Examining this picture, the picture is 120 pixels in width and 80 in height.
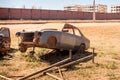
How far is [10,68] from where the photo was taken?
37.8 feet

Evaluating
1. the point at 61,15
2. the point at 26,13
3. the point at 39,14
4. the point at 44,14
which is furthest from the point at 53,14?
the point at 26,13

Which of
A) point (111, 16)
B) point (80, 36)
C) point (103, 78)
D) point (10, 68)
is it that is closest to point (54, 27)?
point (80, 36)

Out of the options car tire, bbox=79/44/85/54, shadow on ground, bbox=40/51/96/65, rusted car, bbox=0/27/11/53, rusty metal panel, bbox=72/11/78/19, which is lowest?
shadow on ground, bbox=40/51/96/65

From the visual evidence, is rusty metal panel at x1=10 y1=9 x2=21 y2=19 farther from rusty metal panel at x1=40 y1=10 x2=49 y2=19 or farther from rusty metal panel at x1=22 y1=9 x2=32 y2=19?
rusty metal panel at x1=40 y1=10 x2=49 y2=19

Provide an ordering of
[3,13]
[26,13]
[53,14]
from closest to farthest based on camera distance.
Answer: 1. [3,13]
2. [26,13]
3. [53,14]

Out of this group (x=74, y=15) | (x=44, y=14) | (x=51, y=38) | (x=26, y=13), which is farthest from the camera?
(x=74, y=15)

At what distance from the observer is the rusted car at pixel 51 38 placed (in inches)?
465

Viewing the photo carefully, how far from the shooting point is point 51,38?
12227 millimetres

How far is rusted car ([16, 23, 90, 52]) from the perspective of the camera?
38.7 feet

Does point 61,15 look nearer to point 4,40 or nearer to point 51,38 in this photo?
point 4,40

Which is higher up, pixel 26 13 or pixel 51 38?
pixel 26 13

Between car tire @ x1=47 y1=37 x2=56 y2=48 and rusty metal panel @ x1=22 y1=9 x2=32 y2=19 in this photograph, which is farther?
rusty metal panel @ x1=22 y1=9 x2=32 y2=19

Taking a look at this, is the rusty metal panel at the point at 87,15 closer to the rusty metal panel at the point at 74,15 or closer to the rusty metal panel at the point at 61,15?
the rusty metal panel at the point at 74,15

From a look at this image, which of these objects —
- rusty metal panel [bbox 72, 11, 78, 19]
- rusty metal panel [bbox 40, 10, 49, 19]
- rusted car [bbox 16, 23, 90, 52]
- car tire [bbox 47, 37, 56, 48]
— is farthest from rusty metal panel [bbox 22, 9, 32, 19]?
car tire [bbox 47, 37, 56, 48]
